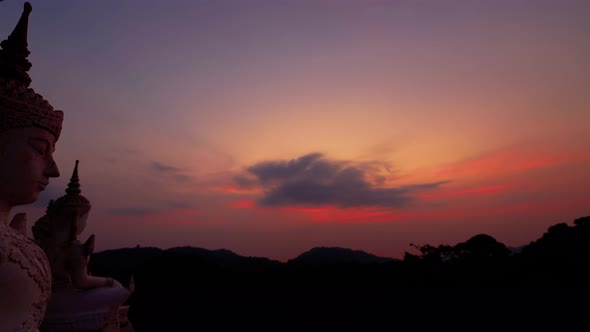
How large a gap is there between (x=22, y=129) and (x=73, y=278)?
9.40ft

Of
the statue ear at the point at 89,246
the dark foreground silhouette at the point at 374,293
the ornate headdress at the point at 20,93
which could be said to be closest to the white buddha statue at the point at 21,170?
the ornate headdress at the point at 20,93

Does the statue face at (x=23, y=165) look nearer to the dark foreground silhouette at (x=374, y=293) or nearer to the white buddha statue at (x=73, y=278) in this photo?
the white buddha statue at (x=73, y=278)

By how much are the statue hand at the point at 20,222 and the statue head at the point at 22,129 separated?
1.10 meters

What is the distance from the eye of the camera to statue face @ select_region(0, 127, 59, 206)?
8.95 ft

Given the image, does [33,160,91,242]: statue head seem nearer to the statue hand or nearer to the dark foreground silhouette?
the statue hand

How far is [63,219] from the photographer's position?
5.30 m

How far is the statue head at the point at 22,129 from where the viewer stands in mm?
2750

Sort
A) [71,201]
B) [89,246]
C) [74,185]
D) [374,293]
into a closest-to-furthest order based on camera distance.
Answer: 1. [89,246]
2. [71,201]
3. [74,185]
4. [374,293]

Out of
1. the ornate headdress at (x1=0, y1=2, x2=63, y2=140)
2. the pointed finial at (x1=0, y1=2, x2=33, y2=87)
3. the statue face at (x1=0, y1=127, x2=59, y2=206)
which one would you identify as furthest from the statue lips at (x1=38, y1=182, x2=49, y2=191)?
the pointed finial at (x1=0, y1=2, x2=33, y2=87)

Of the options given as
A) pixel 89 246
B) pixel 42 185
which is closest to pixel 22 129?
pixel 42 185

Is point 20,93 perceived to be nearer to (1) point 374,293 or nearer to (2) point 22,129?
(2) point 22,129

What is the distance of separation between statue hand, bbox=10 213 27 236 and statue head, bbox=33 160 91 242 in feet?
4.74

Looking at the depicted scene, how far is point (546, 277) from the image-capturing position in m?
15.8

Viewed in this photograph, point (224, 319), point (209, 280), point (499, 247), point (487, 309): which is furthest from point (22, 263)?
point (499, 247)
